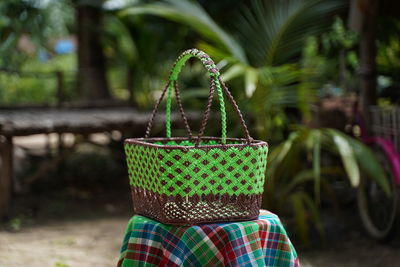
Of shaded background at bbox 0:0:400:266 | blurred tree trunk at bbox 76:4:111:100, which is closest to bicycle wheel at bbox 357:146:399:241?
shaded background at bbox 0:0:400:266

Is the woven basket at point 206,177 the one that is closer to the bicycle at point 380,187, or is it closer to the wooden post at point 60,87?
the bicycle at point 380,187

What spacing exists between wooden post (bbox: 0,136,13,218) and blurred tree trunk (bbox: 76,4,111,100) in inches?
98.1

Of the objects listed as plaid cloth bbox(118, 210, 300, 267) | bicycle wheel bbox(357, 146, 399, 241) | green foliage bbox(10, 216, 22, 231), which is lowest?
green foliage bbox(10, 216, 22, 231)

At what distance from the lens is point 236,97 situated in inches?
229

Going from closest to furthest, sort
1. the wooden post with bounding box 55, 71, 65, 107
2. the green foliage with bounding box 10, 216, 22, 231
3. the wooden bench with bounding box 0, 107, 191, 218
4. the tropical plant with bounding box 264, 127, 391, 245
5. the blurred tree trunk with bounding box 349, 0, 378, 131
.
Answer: the tropical plant with bounding box 264, 127, 391, 245 → the blurred tree trunk with bounding box 349, 0, 378, 131 → the green foliage with bounding box 10, 216, 22, 231 → the wooden bench with bounding box 0, 107, 191, 218 → the wooden post with bounding box 55, 71, 65, 107

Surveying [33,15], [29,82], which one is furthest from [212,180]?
[29,82]

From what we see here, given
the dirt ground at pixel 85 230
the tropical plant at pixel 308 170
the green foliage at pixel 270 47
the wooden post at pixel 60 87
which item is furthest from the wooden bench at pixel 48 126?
the tropical plant at pixel 308 170

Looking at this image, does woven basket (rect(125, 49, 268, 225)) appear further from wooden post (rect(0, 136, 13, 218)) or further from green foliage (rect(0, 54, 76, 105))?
green foliage (rect(0, 54, 76, 105))

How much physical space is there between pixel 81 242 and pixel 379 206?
2.51 m

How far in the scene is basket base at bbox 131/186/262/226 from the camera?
228 centimetres

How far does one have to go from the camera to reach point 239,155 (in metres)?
2.29

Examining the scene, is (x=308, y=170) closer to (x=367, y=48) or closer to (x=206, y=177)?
(x=367, y=48)

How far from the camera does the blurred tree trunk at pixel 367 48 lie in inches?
211

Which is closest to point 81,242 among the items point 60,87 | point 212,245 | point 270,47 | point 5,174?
point 5,174
